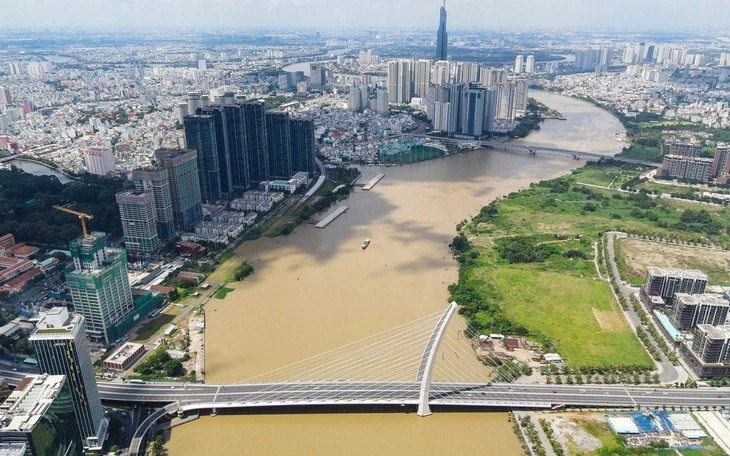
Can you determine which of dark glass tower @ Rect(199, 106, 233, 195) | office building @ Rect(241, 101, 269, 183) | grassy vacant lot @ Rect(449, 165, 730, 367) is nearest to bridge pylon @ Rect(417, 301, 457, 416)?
grassy vacant lot @ Rect(449, 165, 730, 367)

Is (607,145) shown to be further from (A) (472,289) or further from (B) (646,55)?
(B) (646,55)

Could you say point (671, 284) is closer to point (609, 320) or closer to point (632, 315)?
point (632, 315)

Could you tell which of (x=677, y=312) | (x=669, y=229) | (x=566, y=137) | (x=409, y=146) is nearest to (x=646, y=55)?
(x=566, y=137)

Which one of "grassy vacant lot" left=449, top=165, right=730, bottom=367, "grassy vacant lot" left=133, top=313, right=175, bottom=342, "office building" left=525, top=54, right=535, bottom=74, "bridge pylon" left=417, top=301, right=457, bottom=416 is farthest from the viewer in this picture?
"office building" left=525, top=54, right=535, bottom=74

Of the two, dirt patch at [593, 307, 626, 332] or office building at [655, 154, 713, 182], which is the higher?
office building at [655, 154, 713, 182]

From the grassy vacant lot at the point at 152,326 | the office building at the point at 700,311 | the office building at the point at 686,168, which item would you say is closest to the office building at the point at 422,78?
the office building at the point at 686,168

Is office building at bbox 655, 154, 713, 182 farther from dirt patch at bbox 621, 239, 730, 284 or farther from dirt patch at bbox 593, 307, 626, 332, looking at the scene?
dirt patch at bbox 593, 307, 626, 332

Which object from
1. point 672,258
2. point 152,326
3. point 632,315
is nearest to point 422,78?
point 672,258
